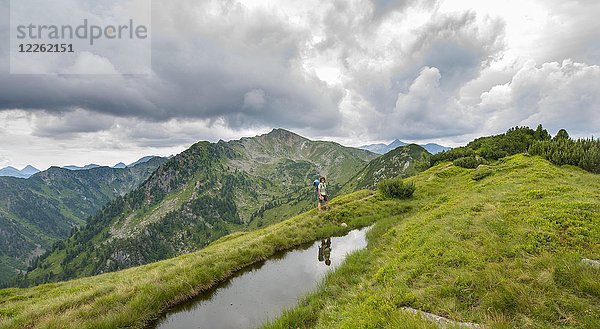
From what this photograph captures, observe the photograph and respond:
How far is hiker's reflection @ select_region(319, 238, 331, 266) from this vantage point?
21.6 metres

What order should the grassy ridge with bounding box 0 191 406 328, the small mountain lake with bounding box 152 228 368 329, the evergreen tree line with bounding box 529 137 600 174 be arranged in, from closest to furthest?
the grassy ridge with bounding box 0 191 406 328
the small mountain lake with bounding box 152 228 368 329
the evergreen tree line with bounding box 529 137 600 174

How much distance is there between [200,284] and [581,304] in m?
17.6

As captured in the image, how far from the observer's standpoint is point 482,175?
36906mm

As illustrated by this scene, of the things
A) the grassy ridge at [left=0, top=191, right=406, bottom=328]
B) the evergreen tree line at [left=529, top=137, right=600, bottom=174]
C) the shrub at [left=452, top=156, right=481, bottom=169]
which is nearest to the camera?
the grassy ridge at [left=0, top=191, right=406, bottom=328]

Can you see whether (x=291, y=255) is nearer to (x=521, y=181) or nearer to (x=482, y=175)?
(x=521, y=181)

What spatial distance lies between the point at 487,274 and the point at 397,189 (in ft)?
103

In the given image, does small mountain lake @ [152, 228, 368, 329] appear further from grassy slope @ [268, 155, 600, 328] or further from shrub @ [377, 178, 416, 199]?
shrub @ [377, 178, 416, 199]

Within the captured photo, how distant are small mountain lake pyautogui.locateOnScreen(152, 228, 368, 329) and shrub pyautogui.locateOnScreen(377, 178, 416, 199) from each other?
2003cm

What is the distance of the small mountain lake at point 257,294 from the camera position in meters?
13.9

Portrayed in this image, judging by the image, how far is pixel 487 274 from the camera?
1008cm

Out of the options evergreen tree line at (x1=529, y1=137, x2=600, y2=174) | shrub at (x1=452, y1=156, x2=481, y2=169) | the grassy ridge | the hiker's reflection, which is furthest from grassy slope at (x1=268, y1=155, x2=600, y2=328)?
shrub at (x1=452, y1=156, x2=481, y2=169)

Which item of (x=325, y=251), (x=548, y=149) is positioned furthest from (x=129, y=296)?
(x=548, y=149)

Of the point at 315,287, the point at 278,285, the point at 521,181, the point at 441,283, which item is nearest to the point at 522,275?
the point at 441,283

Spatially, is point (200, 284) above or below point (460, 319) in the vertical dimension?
below
